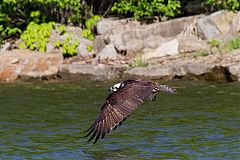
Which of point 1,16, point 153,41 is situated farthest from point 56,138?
point 1,16

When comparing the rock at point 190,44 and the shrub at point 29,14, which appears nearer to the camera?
the rock at point 190,44

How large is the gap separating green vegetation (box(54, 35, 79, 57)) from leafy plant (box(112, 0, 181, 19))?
5.97 feet

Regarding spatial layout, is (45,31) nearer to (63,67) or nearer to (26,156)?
(63,67)

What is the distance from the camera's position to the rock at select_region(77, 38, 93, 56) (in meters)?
19.3

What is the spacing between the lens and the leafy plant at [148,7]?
20266 mm

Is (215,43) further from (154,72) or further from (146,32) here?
(154,72)

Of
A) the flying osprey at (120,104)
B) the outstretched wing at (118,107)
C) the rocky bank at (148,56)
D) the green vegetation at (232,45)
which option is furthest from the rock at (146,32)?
the outstretched wing at (118,107)

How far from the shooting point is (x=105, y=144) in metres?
10.8

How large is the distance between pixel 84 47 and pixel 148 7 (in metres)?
2.31

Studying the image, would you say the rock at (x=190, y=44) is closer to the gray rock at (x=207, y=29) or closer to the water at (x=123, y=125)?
the gray rock at (x=207, y=29)

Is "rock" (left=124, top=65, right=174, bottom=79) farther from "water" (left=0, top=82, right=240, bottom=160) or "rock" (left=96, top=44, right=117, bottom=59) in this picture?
"rock" (left=96, top=44, right=117, bottom=59)

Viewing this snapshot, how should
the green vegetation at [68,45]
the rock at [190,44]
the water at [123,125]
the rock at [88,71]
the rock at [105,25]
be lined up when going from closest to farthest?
1. the water at [123,125]
2. the rock at [88,71]
3. the rock at [190,44]
4. the green vegetation at [68,45]
5. the rock at [105,25]

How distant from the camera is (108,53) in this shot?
1875 cm

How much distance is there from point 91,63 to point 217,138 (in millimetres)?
8001
